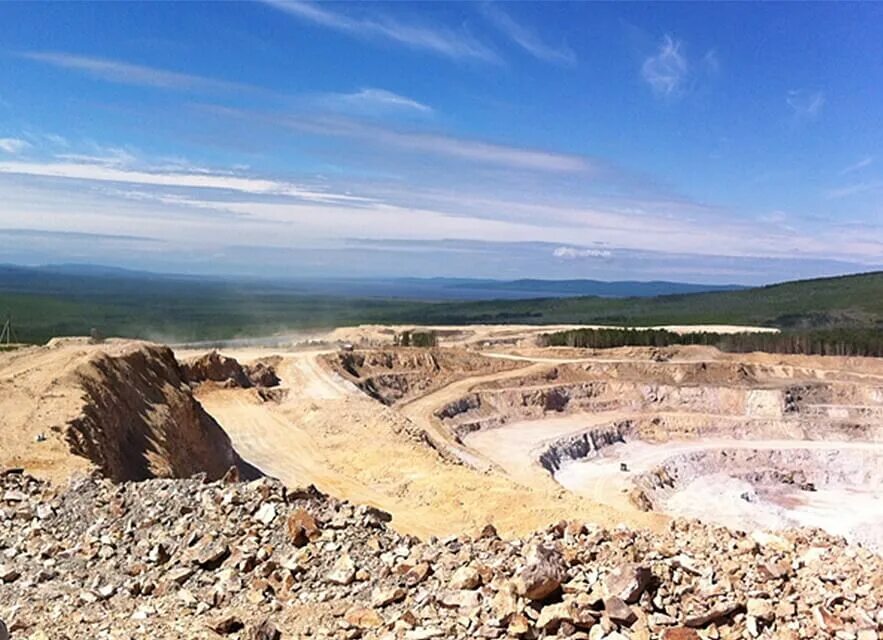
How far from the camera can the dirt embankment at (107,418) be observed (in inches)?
743

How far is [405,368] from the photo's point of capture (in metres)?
65.3

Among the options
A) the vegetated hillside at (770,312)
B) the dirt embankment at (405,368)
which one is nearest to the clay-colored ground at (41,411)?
the dirt embankment at (405,368)

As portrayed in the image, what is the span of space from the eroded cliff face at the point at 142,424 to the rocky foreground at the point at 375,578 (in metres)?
7.17

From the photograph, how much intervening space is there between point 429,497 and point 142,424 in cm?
1127

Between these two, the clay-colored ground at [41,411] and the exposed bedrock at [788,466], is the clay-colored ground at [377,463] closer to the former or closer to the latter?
the clay-colored ground at [41,411]

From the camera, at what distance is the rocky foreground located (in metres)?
8.32

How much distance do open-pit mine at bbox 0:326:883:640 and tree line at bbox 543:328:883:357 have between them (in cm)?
1425

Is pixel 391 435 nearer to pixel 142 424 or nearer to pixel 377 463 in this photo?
pixel 377 463

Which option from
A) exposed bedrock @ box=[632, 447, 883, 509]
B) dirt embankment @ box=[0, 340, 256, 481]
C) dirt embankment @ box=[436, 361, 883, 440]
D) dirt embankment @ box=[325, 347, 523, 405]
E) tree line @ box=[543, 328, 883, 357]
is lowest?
exposed bedrock @ box=[632, 447, 883, 509]

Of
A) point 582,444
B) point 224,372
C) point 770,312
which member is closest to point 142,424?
point 224,372

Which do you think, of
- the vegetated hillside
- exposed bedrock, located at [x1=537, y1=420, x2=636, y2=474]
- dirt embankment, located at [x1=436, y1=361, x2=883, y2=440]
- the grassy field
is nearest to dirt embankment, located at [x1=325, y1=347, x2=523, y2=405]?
dirt embankment, located at [x1=436, y1=361, x2=883, y2=440]

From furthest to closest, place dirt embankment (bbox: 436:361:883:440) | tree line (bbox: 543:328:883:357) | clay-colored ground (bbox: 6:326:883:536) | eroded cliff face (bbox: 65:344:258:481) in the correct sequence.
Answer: tree line (bbox: 543:328:883:357) < dirt embankment (bbox: 436:361:883:440) < clay-colored ground (bbox: 6:326:883:536) < eroded cliff face (bbox: 65:344:258:481)

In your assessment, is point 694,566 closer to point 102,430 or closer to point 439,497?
point 102,430

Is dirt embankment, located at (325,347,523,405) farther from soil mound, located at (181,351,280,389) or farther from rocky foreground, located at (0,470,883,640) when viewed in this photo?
rocky foreground, located at (0,470,883,640)
